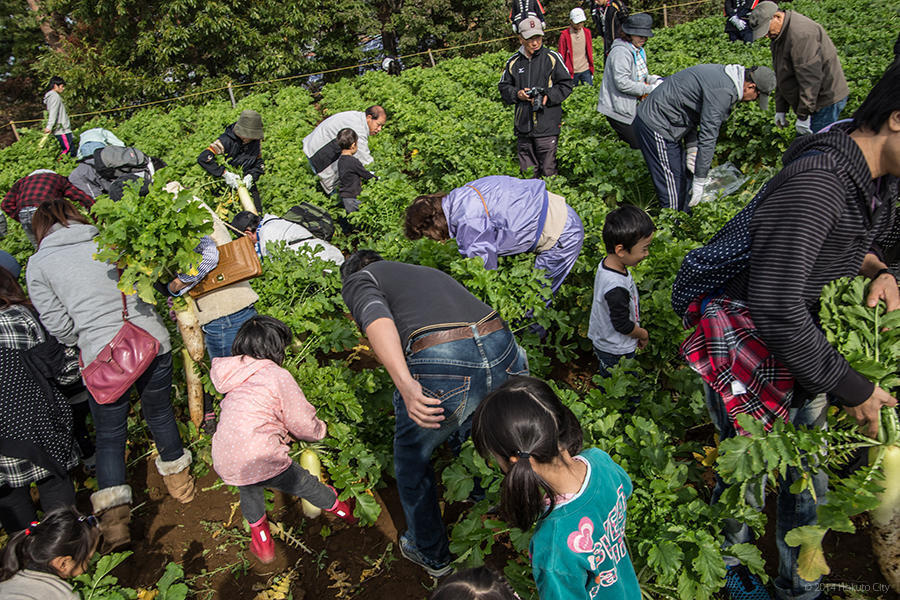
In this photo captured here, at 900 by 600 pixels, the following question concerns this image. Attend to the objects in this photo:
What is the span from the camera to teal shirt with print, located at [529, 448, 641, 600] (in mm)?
1561

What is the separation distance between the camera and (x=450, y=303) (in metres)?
2.37

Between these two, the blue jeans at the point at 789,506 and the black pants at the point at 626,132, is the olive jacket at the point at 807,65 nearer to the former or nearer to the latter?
the black pants at the point at 626,132

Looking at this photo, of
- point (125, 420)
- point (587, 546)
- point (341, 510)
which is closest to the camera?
point (587, 546)

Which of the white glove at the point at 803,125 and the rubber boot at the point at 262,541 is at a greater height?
the white glove at the point at 803,125

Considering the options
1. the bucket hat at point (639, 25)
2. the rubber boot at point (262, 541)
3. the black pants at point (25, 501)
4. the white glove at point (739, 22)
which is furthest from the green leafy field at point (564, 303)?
the white glove at point (739, 22)

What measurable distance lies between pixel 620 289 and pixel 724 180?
3.56 m

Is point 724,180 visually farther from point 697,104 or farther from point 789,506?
point 789,506

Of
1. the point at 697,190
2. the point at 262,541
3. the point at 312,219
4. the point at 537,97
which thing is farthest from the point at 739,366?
the point at 312,219

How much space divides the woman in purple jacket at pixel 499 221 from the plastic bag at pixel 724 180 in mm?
2392

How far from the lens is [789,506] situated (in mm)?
2125

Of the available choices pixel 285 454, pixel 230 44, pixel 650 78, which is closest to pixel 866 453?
pixel 285 454

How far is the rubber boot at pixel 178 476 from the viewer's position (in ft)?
12.4

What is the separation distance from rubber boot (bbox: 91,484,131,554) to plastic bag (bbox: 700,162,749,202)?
557 centimetres

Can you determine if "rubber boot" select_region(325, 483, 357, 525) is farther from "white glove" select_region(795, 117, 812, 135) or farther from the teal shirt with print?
"white glove" select_region(795, 117, 812, 135)
